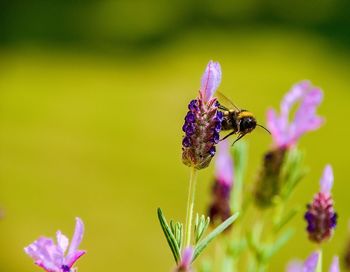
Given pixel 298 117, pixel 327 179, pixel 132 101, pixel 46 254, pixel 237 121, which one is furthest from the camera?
pixel 132 101

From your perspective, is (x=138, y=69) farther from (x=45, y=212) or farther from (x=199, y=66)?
(x=45, y=212)

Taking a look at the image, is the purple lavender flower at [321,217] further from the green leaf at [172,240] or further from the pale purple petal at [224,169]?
the pale purple petal at [224,169]

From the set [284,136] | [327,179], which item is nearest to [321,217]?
[327,179]

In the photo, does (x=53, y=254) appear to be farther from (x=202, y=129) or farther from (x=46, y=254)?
(x=202, y=129)

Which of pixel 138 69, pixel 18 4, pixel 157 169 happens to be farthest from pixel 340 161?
pixel 18 4

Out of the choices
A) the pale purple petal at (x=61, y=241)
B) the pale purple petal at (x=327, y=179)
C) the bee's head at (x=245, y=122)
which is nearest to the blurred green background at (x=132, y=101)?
the bee's head at (x=245, y=122)
